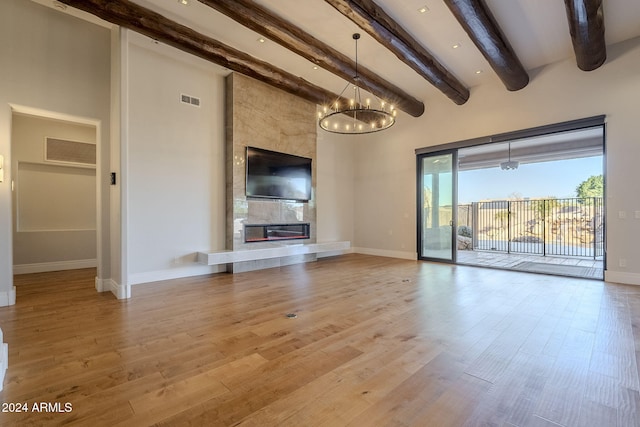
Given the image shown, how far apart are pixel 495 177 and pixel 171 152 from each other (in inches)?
412

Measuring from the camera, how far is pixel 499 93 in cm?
564

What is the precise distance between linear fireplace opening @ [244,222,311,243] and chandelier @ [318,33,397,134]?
2.24 metres

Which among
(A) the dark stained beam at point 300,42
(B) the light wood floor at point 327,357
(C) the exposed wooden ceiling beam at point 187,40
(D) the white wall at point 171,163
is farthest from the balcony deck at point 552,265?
(D) the white wall at point 171,163

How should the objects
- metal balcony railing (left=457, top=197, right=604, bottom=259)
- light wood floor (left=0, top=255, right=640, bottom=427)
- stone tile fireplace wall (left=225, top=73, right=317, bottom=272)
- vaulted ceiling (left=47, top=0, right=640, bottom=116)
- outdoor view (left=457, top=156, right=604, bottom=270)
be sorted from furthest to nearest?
outdoor view (left=457, top=156, right=604, bottom=270), metal balcony railing (left=457, top=197, right=604, bottom=259), stone tile fireplace wall (left=225, top=73, right=317, bottom=272), vaulted ceiling (left=47, top=0, right=640, bottom=116), light wood floor (left=0, top=255, right=640, bottom=427)

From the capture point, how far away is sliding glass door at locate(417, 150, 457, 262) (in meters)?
6.36

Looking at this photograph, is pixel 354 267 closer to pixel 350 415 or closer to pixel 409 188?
pixel 409 188

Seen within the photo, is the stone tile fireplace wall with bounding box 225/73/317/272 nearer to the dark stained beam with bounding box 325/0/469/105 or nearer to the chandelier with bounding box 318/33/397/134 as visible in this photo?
the chandelier with bounding box 318/33/397/134

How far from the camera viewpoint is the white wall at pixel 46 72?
3399 mm

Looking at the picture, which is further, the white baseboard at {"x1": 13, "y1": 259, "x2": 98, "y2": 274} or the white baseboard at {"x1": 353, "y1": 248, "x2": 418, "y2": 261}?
the white baseboard at {"x1": 353, "y1": 248, "x2": 418, "y2": 261}

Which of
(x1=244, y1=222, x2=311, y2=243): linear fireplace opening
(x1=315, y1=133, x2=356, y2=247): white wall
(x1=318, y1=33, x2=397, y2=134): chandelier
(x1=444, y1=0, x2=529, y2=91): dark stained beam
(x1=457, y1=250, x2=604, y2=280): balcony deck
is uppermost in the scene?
(x1=444, y1=0, x2=529, y2=91): dark stained beam

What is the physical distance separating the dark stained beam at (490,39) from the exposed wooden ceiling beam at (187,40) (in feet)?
10.0

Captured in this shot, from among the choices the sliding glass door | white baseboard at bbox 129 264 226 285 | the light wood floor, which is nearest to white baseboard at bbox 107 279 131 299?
the light wood floor

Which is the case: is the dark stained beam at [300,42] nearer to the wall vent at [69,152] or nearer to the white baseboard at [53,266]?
the wall vent at [69,152]

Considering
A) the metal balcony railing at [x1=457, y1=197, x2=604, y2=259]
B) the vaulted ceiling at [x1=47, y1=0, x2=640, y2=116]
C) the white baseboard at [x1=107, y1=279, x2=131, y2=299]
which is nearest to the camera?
the vaulted ceiling at [x1=47, y1=0, x2=640, y2=116]
